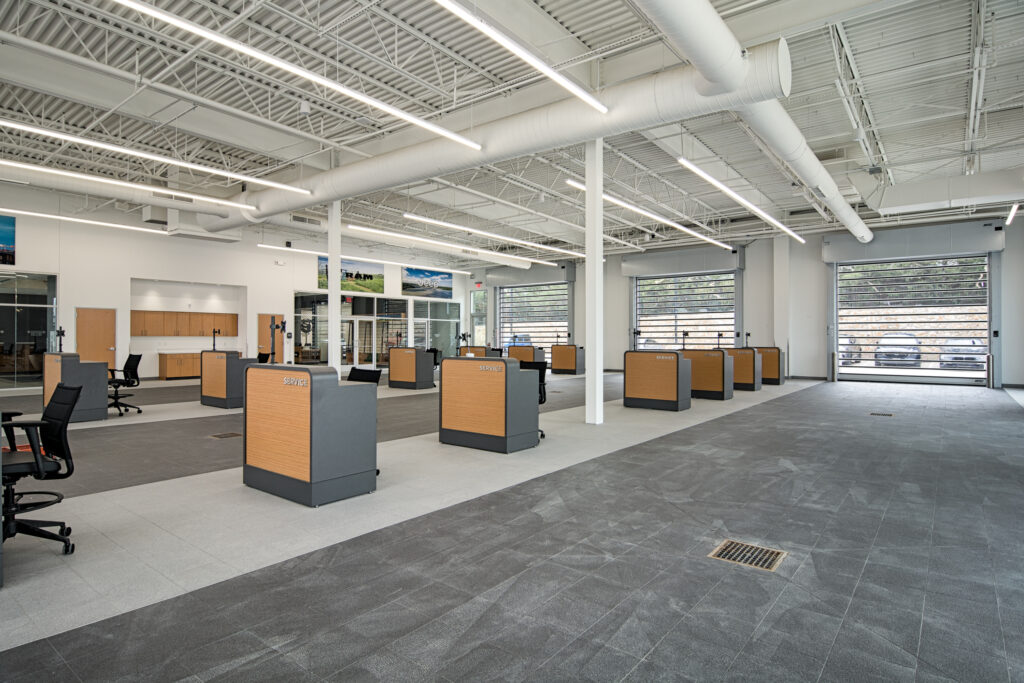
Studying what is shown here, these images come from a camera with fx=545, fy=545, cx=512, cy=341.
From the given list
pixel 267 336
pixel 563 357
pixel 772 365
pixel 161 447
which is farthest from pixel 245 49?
pixel 563 357

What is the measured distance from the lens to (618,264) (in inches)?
833

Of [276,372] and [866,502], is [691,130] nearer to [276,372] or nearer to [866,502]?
[866,502]

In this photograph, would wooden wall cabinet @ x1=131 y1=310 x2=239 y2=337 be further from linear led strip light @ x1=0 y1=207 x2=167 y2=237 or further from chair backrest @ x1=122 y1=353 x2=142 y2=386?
chair backrest @ x1=122 y1=353 x2=142 y2=386

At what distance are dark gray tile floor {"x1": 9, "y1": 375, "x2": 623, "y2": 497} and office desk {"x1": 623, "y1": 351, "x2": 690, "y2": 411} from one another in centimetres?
143

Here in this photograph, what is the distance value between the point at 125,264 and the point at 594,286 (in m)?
13.2

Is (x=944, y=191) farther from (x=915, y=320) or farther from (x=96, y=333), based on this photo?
(x=96, y=333)

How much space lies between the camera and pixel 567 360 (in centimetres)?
1905

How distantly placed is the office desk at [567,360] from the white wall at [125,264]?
9004mm

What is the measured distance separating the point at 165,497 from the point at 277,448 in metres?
1.00

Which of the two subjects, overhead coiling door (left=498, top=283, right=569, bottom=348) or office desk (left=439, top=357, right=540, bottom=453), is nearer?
office desk (left=439, top=357, right=540, bottom=453)

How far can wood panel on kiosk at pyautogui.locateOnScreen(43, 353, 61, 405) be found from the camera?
27.8 ft

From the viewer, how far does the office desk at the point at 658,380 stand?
976 cm

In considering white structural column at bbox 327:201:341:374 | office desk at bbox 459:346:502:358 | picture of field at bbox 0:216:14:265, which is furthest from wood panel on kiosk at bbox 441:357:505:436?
picture of field at bbox 0:216:14:265

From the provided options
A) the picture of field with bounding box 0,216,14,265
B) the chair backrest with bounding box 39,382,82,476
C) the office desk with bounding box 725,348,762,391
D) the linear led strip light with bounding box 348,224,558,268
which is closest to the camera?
the chair backrest with bounding box 39,382,82,476
